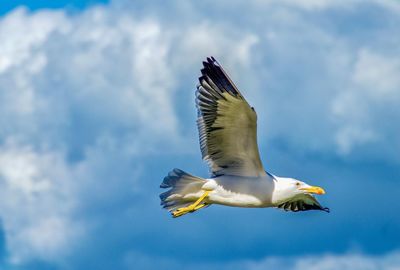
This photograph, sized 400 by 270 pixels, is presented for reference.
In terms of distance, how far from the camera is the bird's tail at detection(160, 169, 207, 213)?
693 inches

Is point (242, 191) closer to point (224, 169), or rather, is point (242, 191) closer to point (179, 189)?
point (224, 169)

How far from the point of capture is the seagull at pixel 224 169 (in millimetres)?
17078

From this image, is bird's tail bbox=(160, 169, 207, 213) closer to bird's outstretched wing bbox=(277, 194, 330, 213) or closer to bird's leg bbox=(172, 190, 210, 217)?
bird's leg bbox=(172, 190, 210, 217)

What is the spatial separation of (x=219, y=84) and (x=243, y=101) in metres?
0.48

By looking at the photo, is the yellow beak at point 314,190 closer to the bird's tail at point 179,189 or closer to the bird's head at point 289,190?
the bird's head at point 289,190

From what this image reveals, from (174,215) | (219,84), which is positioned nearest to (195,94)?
(219,84)

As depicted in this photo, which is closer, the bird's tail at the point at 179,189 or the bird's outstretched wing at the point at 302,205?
the bird's tail at the point at 179,189

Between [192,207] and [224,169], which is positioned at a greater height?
[224,169]

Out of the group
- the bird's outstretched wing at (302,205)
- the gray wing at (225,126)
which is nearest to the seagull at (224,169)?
the gray wing at (225,126)

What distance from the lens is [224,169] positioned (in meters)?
17.7

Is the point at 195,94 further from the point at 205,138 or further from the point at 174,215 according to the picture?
the point at 174,215

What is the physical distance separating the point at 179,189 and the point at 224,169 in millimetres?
692

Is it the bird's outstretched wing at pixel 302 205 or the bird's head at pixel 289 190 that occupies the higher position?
the bird's outstretched wing at pixel 302 205

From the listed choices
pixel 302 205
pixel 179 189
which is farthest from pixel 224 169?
pixel 302 205
